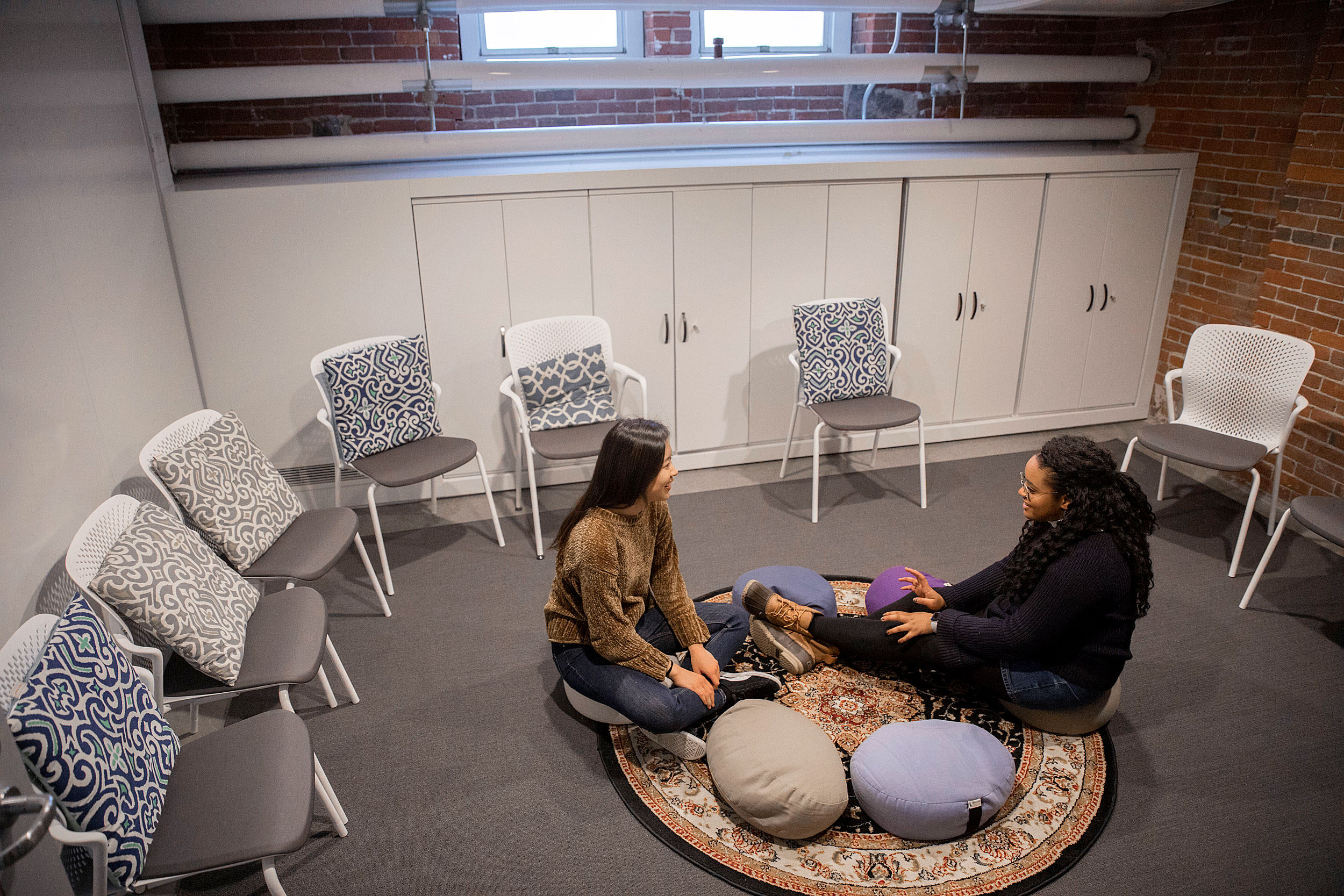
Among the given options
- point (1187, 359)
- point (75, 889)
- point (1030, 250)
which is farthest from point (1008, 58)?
point (75, 889)

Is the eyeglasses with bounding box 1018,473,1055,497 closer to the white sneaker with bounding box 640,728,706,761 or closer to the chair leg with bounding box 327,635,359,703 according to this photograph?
the white sneaker with bounding box 640,728,706,761

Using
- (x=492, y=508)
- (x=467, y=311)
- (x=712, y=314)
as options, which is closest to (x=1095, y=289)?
(x=712, y=314)

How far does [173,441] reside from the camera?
11.1ft

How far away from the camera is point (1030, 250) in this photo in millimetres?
5312

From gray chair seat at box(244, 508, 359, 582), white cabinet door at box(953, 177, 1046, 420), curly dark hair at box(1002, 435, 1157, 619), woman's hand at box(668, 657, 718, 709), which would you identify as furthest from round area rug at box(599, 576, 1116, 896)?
white cabinet door at box(953, 177, 1046, 420)

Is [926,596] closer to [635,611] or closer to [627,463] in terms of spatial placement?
[635,611]

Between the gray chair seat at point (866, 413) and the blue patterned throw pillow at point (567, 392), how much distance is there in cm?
111

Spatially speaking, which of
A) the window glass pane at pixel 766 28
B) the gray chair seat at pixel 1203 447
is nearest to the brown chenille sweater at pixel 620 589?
the gray chair seat at pixel 1203 447

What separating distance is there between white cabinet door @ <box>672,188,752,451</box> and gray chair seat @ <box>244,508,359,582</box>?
83.4 inches

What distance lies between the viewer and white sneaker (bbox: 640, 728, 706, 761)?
294 centimetres

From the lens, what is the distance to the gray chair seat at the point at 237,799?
2082 millimetres

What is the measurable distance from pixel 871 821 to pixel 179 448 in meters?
2.74

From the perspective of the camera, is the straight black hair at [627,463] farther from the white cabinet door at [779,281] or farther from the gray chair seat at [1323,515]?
the gray chair seat at [1323,515]

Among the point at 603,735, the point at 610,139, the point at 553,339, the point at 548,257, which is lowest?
the point at 603,735
